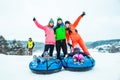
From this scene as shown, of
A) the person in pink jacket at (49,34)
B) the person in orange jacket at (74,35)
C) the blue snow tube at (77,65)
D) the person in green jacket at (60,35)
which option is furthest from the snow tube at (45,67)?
the person in orange jacket at (74,35)

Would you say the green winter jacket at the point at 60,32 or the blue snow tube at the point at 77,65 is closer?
the blue snow tube at the point at 77,65

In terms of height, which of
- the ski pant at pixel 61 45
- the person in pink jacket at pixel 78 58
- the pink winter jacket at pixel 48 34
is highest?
the pink winter jacket at pixel 48 34

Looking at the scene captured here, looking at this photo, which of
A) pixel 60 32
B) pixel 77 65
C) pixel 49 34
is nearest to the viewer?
pixel 77 65

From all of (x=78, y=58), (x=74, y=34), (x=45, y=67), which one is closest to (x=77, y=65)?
(x=78, y=58)

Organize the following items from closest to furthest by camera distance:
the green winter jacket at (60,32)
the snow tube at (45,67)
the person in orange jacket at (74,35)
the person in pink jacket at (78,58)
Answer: the snow tube at (45,67) < the person in pink jacket at (78,58) < the green winter jacket at (60,32) < the person in orange jacket at (74,35)

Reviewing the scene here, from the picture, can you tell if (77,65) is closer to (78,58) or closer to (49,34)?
(78,58)

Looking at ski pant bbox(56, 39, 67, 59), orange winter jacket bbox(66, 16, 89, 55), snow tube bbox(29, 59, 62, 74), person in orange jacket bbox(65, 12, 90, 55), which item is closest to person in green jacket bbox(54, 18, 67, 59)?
ski pant bbox(56, 39, 67, 59)

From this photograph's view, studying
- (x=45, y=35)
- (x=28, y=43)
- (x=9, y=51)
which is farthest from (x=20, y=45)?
(x=45, y=35)

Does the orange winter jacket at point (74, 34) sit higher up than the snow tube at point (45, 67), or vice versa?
the orange winter jacket at point (74, 34)

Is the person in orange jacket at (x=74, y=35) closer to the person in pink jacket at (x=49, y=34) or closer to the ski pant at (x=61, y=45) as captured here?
the ski pant at (x=61, y=45)

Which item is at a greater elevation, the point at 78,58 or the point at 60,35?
the point at 60,35

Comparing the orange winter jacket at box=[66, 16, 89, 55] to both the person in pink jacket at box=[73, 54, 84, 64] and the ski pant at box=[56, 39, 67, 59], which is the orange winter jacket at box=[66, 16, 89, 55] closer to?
the ski pant at box=[56, 39, 67, 59]

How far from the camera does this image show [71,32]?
31.0 ft

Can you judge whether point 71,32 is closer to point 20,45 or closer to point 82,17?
point 82,17
